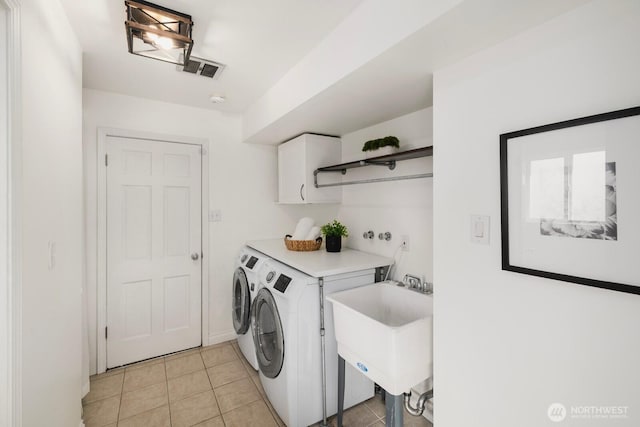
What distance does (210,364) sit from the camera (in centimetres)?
246

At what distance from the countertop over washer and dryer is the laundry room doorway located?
2.34ft

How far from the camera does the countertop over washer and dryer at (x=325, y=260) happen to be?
72.1 inches

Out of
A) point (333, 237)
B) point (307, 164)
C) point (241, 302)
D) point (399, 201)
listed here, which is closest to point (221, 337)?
point (241, 302)

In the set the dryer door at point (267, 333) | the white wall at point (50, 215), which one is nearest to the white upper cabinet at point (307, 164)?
the dryer door at point (267, 333)

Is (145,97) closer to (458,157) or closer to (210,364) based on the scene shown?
(210,364)

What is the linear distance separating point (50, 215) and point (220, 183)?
5.41 ft

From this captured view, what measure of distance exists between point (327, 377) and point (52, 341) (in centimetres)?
144

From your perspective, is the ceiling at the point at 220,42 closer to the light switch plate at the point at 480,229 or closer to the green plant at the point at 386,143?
the green plant at the point at 386,143

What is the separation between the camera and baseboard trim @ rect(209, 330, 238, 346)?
2795 mm

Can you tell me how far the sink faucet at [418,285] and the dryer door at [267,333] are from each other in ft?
2.99

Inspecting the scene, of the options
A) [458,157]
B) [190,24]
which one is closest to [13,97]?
[190,24]

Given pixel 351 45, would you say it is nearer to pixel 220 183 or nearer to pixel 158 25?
pixel 158 25

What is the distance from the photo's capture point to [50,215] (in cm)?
120

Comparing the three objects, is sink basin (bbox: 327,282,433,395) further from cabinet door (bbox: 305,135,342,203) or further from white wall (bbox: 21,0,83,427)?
white wall (bbox: 21,0,83,427)
